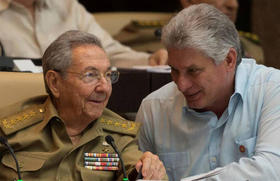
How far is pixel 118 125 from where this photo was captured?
311 cm

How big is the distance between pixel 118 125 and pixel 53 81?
13.8 inches

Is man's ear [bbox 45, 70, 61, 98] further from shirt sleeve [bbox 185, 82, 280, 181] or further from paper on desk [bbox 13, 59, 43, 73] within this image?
shirt sleeve [bbox 185, 82, 280, 181]

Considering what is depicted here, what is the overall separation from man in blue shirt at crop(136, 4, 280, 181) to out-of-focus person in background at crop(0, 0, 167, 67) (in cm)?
145

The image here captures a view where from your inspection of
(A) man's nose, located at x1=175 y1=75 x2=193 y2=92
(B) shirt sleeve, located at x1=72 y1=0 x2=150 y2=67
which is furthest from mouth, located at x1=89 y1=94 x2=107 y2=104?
(B) shirt sleeve, located at x1=72 y1=0 x2=150 y2=67

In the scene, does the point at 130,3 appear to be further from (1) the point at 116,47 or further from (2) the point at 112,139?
(2) the point at 112,139

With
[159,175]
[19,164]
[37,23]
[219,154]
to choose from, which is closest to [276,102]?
[219,154]

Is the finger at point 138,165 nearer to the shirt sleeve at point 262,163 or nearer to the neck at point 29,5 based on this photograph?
the shirt sleeve at point 262,163

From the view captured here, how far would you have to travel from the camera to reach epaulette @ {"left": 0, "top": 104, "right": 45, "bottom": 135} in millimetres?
2932

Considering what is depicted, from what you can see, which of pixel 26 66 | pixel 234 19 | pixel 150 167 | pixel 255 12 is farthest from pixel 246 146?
pixel 255 12

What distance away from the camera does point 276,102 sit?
117 inches

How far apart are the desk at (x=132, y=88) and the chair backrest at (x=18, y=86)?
550 millimetres

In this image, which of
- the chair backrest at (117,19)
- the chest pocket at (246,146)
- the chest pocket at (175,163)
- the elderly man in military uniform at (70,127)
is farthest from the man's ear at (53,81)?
the chair backrest at (117,19)

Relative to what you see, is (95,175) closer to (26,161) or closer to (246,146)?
(26,161)

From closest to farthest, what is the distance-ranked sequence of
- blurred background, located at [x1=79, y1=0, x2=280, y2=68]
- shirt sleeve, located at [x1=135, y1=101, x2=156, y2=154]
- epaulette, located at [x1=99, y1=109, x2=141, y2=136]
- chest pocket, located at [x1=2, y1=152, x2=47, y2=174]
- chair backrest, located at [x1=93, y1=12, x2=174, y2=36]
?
chest pocket, located at [x1=2, y1=152, x2=47, y2=174] < epaulette, located at [x1=99, y1=109, x2=141, y2=136] < shirt sleeve, located at [x1=135, y1=101, x2=156, y2=154] < chair backrest, located at [x1=93, y1=12, x2=174, y2=36] < blurred background, located at [x1=79, y1=0, x2=280, y2=68]
